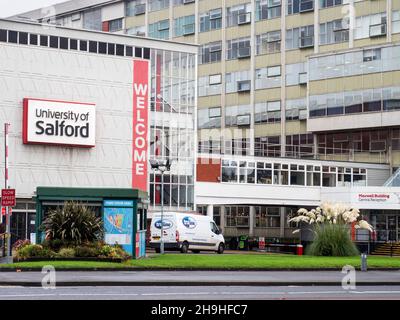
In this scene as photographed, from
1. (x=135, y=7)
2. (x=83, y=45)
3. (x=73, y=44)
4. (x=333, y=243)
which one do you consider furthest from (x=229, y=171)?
(x=135, y=7)

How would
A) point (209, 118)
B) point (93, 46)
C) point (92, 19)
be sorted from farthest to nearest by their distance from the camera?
point (92, 19) < point (209, 118) < point (93, 46)

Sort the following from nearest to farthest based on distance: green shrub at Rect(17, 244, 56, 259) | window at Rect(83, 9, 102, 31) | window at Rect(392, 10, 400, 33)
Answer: green shrub at Rect(17, 244, 56, 259) < window at Rect(392, 10, 400, 33) < window at Rect(83, 9, 102, 31)

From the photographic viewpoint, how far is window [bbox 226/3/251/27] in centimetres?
8850

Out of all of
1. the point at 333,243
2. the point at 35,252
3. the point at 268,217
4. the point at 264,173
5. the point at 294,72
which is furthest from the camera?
the point at 294,72

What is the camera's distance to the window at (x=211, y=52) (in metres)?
91.1

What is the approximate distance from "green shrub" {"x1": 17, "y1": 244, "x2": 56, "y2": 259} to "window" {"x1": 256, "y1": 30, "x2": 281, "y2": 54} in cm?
5703

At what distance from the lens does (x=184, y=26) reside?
93.8 meters

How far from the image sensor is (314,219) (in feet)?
154

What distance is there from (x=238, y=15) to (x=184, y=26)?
722 cm

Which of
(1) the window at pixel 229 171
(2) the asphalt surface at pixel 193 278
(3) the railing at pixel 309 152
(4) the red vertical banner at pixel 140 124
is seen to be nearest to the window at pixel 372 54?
(3) the railing at pixel 309 152

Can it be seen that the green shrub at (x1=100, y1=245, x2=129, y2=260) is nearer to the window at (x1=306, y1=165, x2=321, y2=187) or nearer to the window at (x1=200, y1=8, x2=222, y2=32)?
the window at (x1=306, y1=165, x2=321, y2=187)

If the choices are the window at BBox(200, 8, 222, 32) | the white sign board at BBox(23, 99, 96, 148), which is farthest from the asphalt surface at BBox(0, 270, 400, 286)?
the window at BBox(200, 8, 222, 32)

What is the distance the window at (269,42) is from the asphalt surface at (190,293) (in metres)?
63.3

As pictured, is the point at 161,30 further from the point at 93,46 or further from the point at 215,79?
the point at 93,46
